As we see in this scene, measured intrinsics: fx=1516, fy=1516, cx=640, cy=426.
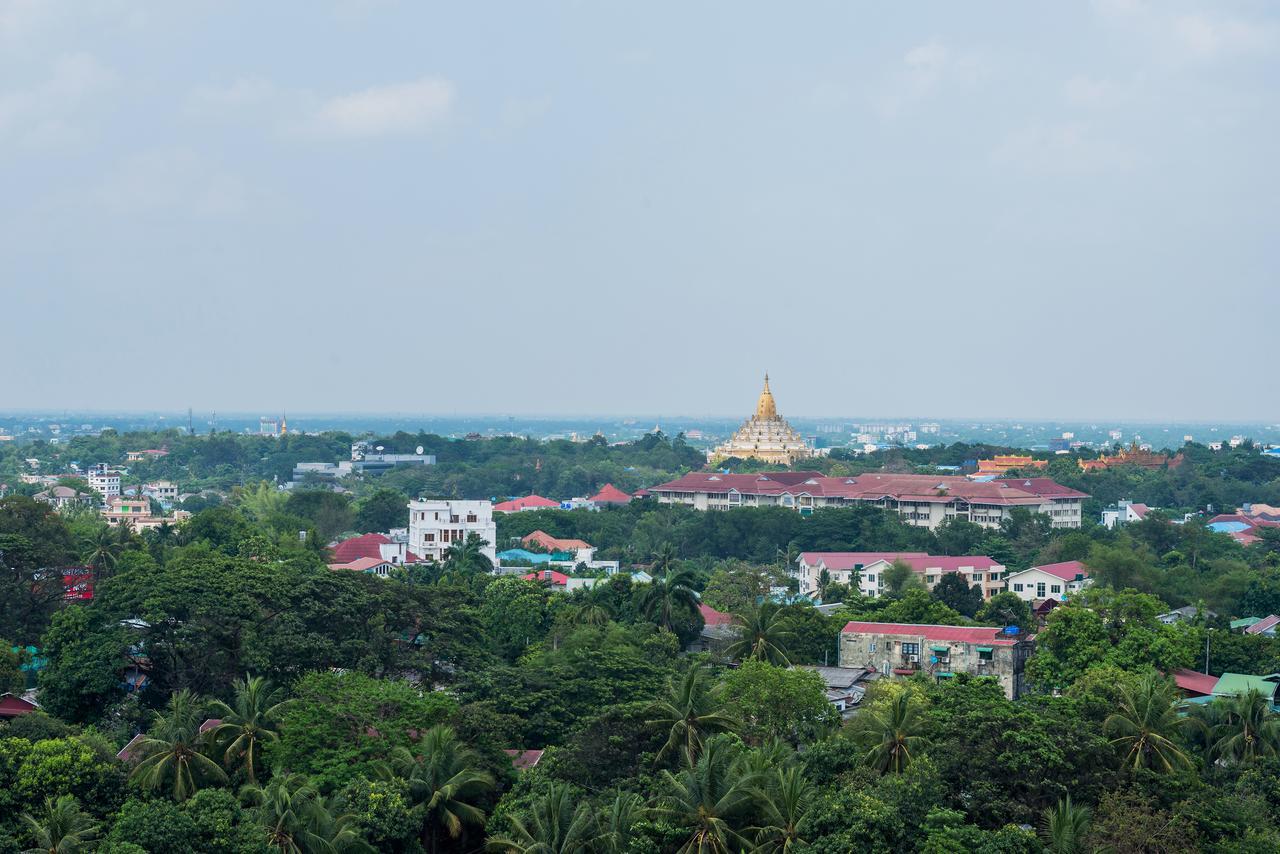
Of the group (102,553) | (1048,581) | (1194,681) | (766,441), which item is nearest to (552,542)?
(1048,581)

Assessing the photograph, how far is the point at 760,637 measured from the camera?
3306cm

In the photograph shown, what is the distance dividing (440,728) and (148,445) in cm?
11636

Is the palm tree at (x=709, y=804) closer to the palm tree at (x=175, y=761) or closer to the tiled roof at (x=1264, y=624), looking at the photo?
the palm tree at (x=175, y=761)

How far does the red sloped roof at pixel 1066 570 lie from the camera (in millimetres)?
49125

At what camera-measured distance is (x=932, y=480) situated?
76688 millimetres

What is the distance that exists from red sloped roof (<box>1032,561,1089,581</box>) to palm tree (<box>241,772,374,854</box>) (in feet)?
107

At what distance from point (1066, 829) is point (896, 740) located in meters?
3.32

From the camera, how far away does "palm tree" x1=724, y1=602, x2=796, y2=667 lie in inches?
1293

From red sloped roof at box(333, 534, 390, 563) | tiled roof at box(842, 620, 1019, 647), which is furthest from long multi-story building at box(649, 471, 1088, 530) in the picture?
tiled roof at box(842, 620, 1019, 647)

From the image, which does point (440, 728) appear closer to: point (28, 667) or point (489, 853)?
point (489, 853)

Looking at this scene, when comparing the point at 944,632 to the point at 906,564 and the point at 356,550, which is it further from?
the point at 356,550

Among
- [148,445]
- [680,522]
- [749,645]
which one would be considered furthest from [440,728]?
[148,445]

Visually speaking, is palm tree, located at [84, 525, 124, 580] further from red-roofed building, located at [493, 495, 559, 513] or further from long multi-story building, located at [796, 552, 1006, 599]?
red-roofed building, located at [493, 495, 559, 513]

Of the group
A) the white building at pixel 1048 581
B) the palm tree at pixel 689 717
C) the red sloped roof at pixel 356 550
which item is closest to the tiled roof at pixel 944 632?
the palm tree at pixel 689 717
